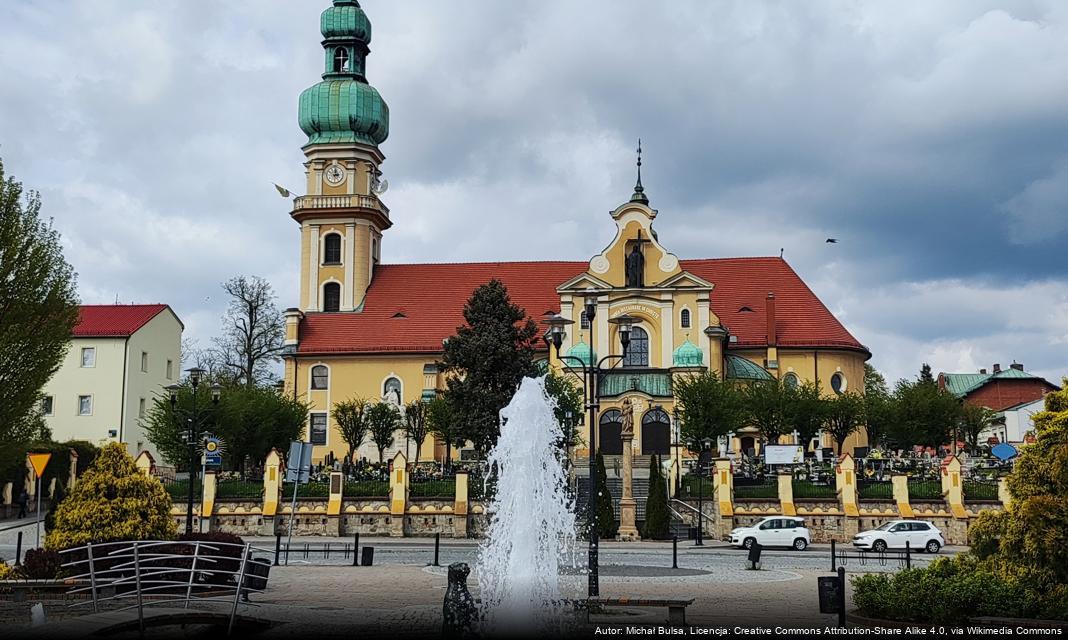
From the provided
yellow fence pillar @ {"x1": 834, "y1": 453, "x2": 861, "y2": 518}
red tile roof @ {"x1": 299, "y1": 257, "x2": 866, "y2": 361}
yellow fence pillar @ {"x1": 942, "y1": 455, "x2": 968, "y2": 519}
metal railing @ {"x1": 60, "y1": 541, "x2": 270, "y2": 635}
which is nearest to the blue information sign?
yellow fence pillar @ {"x1": 942, "y1": 455, "x2": 968, "y2": 519}

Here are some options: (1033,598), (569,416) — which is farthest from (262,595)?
(569,416)

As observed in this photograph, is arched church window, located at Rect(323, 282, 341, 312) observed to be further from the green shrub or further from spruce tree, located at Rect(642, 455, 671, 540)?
the green shrub

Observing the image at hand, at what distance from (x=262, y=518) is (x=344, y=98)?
3772 cm

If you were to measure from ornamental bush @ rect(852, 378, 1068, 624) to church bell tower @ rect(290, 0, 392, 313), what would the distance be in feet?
191

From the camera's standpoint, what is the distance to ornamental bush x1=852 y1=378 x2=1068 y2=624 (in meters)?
15.4

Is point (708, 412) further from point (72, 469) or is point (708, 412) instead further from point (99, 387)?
point (99, 387)

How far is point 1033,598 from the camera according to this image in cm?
1554

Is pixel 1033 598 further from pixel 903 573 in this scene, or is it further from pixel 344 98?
pixel 344 98

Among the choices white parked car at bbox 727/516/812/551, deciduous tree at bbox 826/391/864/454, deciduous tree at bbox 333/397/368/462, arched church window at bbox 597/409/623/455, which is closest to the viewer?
white parked car at bbox 727/516/812/551

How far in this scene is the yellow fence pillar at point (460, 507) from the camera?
40.8 metres

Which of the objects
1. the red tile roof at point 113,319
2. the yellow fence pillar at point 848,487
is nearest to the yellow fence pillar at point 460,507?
the yellow fence pillar at point 848,487

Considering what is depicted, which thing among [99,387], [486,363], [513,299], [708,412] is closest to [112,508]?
[486,363]

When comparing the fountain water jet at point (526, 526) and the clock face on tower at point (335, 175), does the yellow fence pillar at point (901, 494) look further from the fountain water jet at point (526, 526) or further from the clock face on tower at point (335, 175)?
the clock face on tower at point (335, 175)

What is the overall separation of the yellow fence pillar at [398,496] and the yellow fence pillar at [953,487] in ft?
63.1
